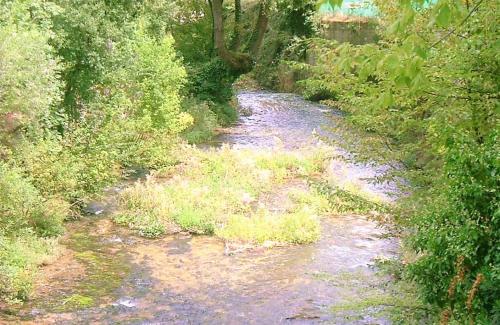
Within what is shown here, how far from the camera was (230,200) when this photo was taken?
43.5ft

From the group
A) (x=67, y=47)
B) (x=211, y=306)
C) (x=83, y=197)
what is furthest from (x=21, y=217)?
(x=67, y=47)

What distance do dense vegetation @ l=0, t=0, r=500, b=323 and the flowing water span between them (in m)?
0.47

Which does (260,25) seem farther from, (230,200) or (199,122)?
(230,200)

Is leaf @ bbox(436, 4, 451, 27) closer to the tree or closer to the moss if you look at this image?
the moss

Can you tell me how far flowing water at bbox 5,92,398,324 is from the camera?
8391 mm

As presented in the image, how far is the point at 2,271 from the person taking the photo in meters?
8.19

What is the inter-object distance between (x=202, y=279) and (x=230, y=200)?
142 inches

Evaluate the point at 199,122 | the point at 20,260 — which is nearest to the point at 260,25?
the point at 199,122

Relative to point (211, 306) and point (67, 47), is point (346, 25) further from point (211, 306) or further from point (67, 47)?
point (211, 306)

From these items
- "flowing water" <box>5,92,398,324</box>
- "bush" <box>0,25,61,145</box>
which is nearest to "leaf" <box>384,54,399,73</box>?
"flowing water" <box>5,92,398,324</box>

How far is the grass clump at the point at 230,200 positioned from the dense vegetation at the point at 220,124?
45 mm

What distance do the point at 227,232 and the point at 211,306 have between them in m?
2.89

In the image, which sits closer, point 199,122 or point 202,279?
point 202,279

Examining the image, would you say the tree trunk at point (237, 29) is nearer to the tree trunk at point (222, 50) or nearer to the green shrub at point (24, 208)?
the tree trunk at point (222, 50)
